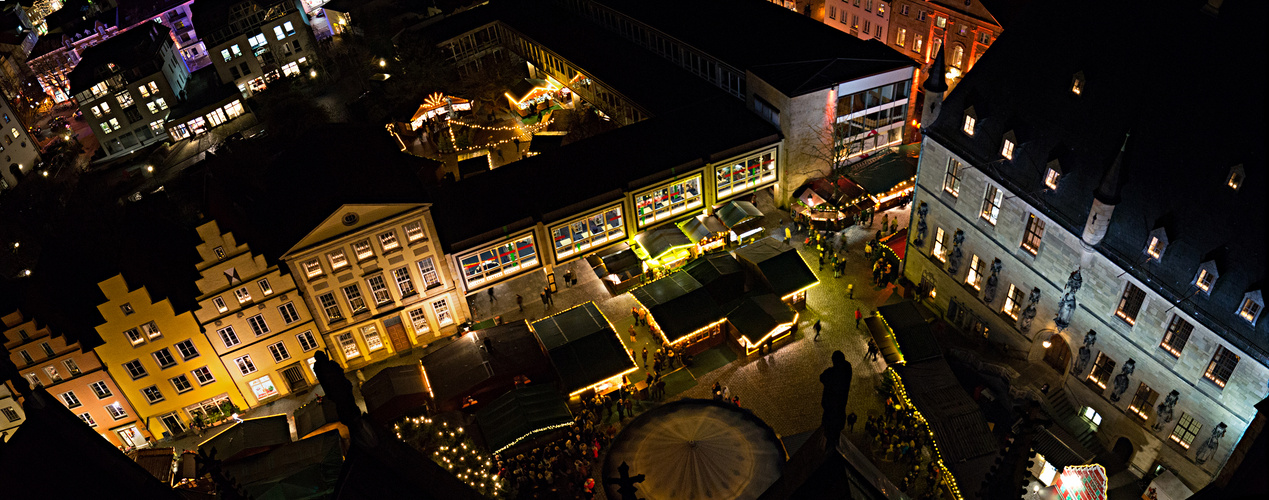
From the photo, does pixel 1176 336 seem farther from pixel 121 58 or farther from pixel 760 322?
pixel 121 58

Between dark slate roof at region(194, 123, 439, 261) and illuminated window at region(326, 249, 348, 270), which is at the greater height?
dark slate roof at region(194, 123, 439, 261)

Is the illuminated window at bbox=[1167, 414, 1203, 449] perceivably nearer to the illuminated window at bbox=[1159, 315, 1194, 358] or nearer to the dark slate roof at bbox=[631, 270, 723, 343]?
the illuminated window at bbox=[1159, 315, 1194, 358]

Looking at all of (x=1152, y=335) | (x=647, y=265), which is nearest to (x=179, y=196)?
(x=647, y=265)

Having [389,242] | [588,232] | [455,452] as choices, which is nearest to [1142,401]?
[588,232]

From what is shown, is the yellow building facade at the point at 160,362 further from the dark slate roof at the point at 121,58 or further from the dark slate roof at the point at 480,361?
the dark slate roof at the point at 121,58

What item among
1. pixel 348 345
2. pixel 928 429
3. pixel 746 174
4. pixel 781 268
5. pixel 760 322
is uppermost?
pixel 746 174

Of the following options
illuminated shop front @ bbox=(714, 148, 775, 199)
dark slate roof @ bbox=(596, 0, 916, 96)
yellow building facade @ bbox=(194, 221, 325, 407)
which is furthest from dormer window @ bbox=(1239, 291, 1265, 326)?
yellow building facade @ bbox=(194, 221, 325, 407)
